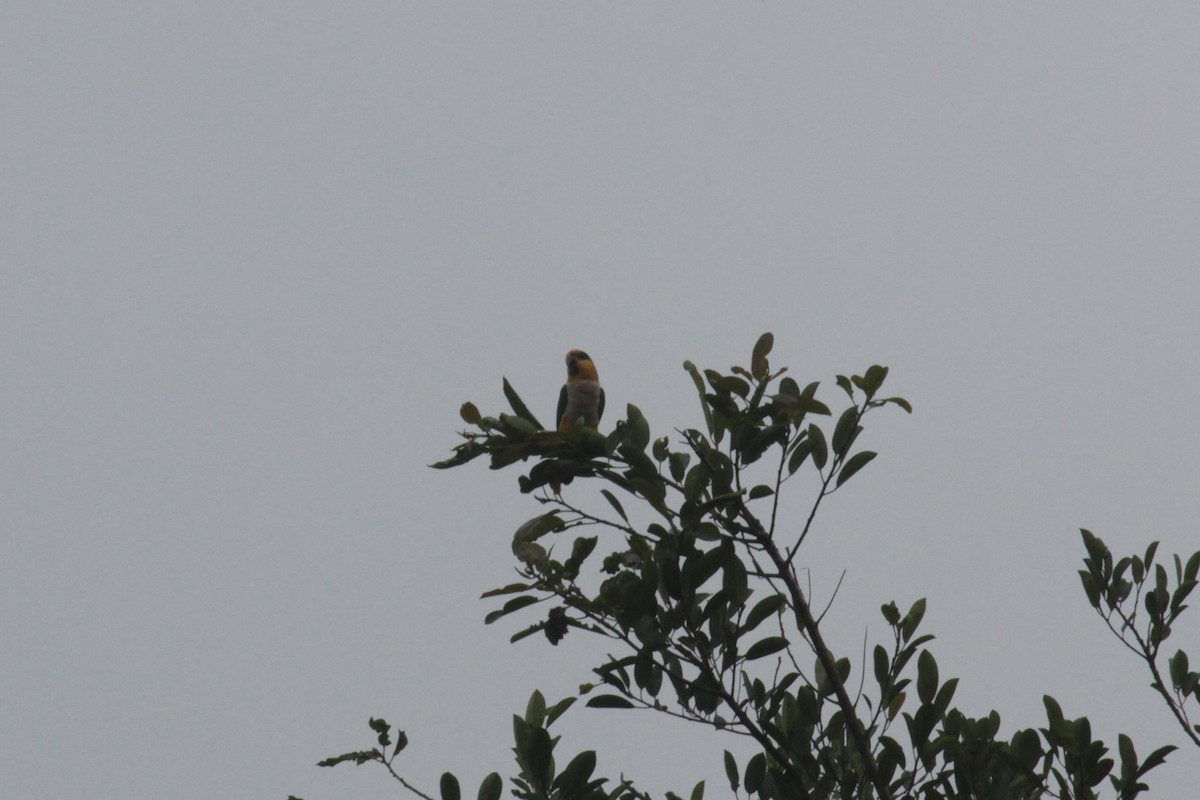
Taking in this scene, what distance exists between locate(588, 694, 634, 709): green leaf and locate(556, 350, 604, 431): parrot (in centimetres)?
156

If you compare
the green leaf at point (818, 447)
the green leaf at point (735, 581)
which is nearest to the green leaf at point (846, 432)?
the green leaf at point (818, 447)

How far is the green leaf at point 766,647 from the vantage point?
3105 millimetres

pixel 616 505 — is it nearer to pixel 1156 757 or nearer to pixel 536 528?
pixel 536 528

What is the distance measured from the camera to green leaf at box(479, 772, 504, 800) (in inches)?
118

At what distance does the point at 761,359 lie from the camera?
3.03m

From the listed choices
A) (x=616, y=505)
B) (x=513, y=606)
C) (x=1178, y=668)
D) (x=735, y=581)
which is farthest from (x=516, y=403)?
(x=1178, y=668)

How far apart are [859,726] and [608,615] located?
0.74m

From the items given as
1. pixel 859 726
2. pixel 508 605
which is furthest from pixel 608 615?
pixel 859 726

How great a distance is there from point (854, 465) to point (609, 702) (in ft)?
3.23

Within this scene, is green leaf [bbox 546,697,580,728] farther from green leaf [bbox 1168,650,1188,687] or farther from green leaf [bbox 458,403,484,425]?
green leaf [bbox 1168,650,1188,687]

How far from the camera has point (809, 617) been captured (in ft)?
9.47

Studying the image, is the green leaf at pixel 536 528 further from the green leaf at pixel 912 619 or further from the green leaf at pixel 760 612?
the green leaf at pixel 912 619

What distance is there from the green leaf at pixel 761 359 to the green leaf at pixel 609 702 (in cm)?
100

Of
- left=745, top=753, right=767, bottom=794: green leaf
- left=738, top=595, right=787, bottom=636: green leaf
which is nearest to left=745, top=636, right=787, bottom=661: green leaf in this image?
left=738, top=595, right=787, bottom=636: green leaf
